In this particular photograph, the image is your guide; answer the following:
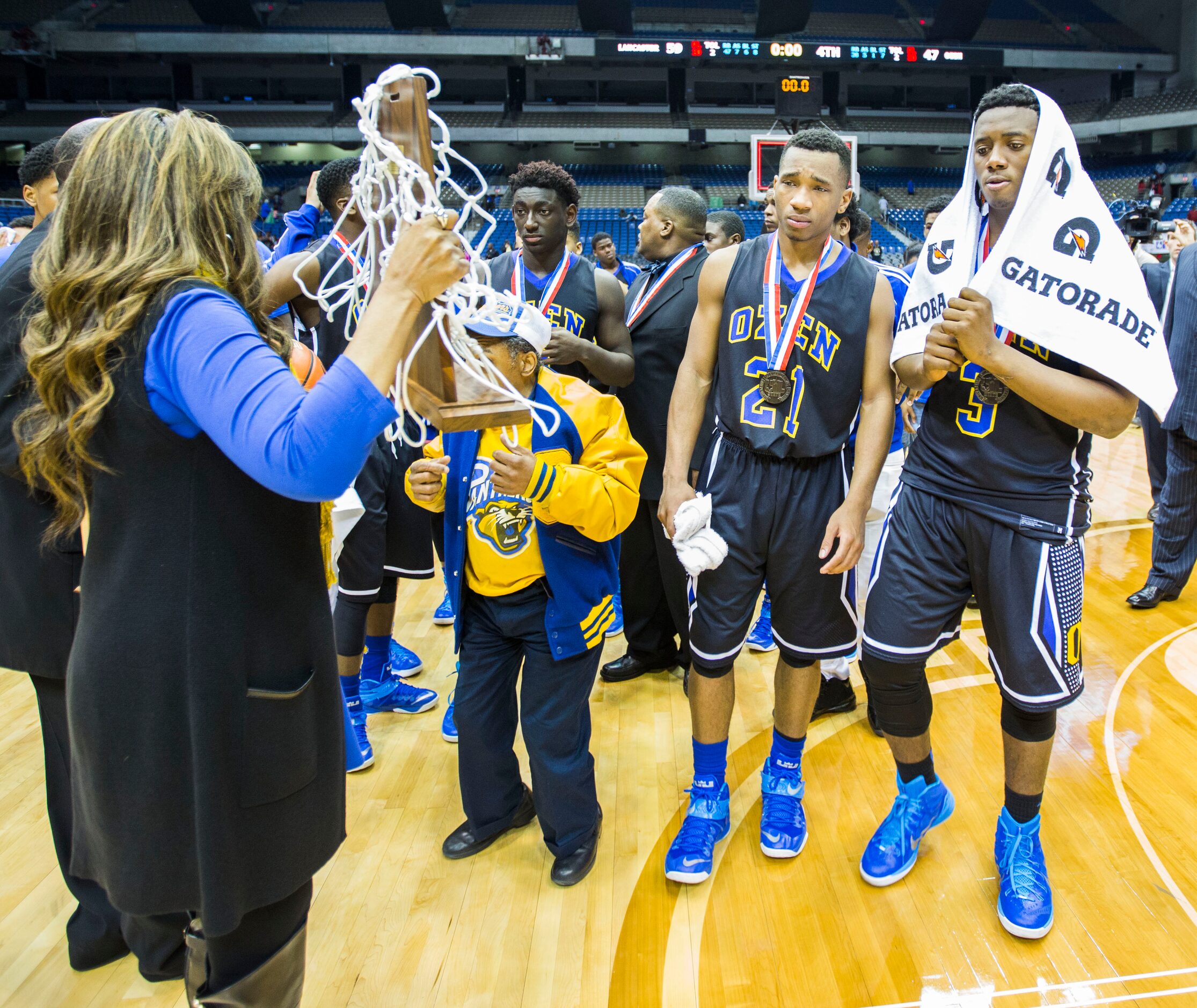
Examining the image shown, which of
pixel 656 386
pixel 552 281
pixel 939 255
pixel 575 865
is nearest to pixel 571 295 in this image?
pixel 552 281

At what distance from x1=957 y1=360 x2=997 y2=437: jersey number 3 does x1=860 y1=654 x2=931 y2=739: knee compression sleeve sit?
1.89 feet

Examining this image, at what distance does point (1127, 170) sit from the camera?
21.8m

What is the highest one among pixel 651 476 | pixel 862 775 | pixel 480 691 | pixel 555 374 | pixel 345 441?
pixel 345 441

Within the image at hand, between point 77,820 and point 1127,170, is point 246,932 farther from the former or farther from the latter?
point 1127,170

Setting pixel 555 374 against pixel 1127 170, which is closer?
pixel 555 374

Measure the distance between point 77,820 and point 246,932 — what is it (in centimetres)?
32

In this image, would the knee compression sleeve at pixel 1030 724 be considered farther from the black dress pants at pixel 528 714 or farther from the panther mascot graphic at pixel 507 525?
the panther mascot graphic at pixel 507 525

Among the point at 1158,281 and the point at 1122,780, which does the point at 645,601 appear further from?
the point at 1158,281

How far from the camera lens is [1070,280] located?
183 cm

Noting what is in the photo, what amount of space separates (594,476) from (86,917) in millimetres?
1554

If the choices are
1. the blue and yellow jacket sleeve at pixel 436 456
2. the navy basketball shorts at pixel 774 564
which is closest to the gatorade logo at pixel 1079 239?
the navy basketball shorts at pixel 774 564

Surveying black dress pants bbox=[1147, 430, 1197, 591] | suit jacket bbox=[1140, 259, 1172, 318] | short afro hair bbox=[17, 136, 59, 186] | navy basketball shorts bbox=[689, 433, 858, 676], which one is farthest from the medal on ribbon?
suit jacket bbox=[1140, 259, 1172, 318]

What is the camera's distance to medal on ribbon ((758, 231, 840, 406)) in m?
2.20

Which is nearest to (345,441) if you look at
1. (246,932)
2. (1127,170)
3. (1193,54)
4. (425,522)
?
(246,932)
